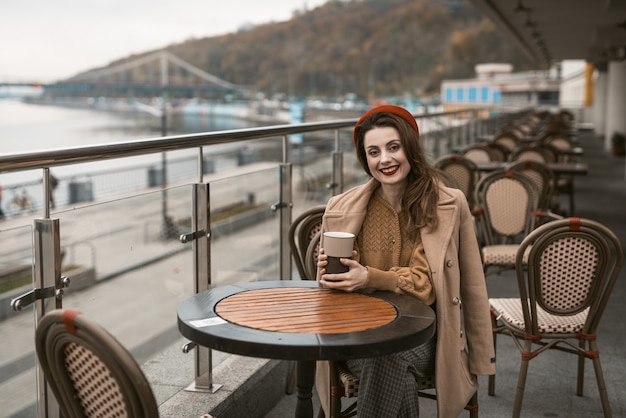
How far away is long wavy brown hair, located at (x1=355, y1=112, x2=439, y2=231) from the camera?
90.4 inches

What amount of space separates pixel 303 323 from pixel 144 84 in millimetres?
64544

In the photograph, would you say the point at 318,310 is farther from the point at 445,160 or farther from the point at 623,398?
the point at 445,160

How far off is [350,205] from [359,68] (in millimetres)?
116248

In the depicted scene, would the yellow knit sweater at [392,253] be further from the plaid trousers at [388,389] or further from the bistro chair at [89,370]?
the bistro chair at [89,370]

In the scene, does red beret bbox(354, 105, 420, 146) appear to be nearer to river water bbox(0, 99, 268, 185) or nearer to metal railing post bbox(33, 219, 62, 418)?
metal railing post bbox(33, 219, 62, 418)

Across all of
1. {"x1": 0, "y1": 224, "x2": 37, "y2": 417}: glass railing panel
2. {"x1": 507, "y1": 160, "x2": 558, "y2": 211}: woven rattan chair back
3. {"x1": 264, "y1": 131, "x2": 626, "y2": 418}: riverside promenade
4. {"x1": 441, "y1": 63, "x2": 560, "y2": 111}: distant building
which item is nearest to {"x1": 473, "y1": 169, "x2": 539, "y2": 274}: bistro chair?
{"x1": 264, "y1": 131, "x2": 626, "y2": 418}: riverside promenade

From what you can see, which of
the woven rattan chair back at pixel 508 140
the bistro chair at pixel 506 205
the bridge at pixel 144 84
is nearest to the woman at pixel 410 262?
the bistro chair at pixel 506 205

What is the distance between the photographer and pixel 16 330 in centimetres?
196

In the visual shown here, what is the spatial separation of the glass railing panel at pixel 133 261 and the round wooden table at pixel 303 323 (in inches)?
16.7

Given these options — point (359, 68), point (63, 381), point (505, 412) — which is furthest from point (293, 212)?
point (359, 68)

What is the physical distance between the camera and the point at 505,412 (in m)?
3.22

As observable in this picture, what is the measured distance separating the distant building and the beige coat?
83118 millimetres

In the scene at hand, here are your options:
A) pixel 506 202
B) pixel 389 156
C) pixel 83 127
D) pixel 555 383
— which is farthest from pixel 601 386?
pixel 83 127

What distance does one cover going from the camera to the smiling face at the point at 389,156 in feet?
7.73
